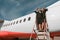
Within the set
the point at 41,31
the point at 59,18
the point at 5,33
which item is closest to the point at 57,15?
the point at 59,18

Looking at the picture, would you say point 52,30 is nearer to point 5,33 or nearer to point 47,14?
point 47,14

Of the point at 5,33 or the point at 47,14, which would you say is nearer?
the point at 5,33

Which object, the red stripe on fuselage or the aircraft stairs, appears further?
the aircraft stairs

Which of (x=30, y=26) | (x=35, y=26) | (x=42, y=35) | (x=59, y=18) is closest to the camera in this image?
(x=59, y=18)

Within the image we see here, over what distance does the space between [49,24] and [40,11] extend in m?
1.81

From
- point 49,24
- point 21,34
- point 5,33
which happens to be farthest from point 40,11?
point 5,33

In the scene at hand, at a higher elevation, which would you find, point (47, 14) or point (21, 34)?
point (47, 14)

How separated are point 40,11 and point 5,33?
4081 mm

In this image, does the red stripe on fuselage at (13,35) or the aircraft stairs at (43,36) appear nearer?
the red stripe on fuselage at (13,35)

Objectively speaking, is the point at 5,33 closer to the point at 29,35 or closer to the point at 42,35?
the point at 29,35

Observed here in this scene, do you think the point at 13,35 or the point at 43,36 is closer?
the point at 13,35

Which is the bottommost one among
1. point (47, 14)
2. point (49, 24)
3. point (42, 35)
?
point (42, 35)

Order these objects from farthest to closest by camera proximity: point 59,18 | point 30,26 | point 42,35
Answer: point 30,26 < point 42,35 < point 59,18

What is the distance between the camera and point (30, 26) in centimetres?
1731
